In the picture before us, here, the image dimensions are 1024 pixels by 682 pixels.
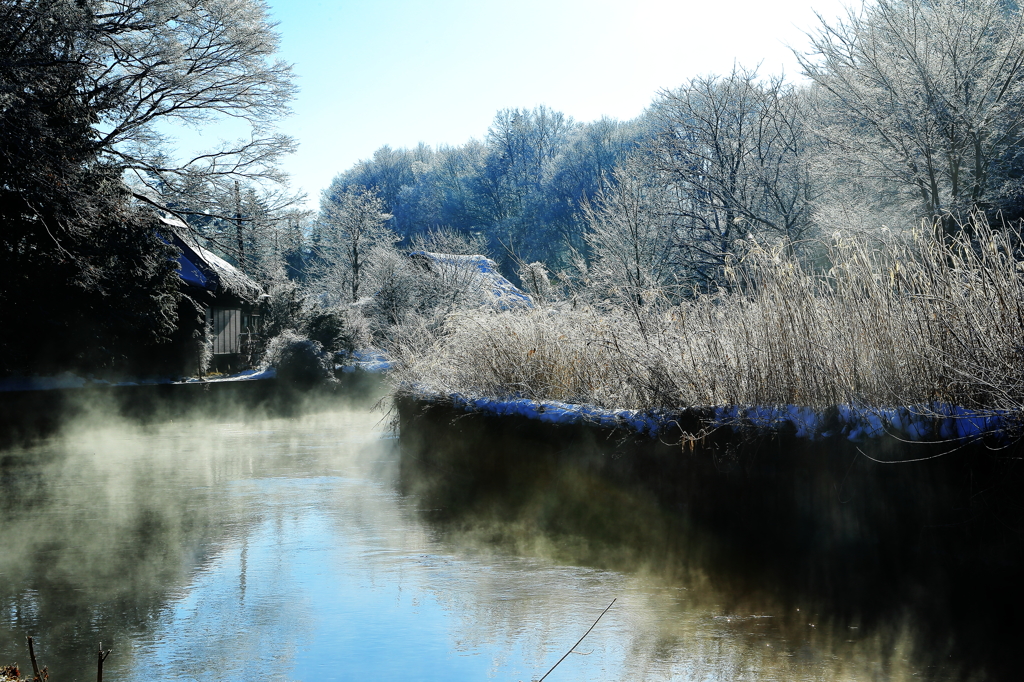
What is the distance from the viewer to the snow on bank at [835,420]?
432 centimetres

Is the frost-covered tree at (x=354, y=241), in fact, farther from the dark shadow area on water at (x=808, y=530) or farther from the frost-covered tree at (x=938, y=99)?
the dark shadow area on water at (x=808, y=530)

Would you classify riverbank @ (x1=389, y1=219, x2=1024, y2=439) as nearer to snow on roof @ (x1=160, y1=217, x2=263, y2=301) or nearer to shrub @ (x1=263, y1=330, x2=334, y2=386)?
shrub @ (x1=263, y1=330, x2=334, y2=386)

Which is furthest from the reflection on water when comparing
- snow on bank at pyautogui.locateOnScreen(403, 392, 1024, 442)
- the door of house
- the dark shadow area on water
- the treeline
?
the door of house

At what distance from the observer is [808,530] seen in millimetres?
→ 5105

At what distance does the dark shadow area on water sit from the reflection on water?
32mm

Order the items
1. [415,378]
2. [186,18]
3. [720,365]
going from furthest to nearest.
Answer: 1. [186,18]
2. [415,378]
3. [720,365]

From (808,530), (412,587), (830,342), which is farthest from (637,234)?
(412,587)

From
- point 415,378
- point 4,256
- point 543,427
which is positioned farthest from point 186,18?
point 543,427

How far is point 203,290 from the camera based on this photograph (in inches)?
995

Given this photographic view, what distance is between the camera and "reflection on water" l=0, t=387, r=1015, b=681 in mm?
4047

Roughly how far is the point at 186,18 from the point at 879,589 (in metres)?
16.9

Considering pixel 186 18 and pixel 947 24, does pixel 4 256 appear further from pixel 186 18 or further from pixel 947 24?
pixel 947 24

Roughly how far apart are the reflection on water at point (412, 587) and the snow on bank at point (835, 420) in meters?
0.49

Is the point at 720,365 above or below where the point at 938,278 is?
below
